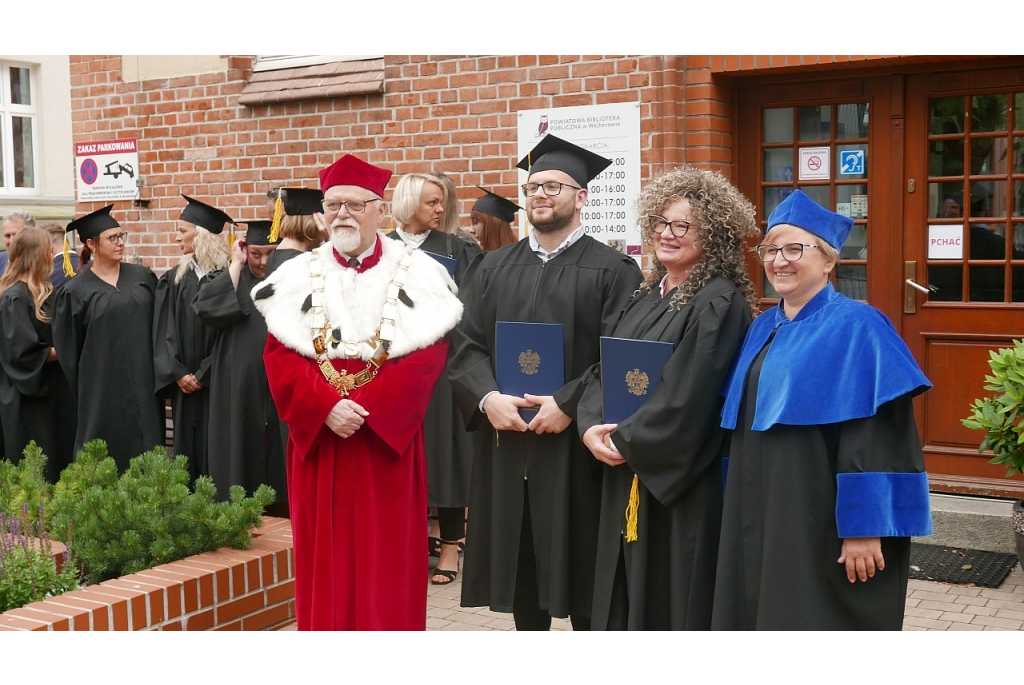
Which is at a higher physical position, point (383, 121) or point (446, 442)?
point (383, 121)

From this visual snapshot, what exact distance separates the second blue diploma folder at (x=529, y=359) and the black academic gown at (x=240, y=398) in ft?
9.06

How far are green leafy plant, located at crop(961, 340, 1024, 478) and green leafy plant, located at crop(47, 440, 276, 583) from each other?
394cm

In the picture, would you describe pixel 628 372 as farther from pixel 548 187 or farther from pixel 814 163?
pixel 814 163

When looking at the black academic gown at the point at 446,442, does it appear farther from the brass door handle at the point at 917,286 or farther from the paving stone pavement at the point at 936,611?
the brass door handle at the point at 917,286

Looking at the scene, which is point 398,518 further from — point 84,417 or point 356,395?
point 84,417

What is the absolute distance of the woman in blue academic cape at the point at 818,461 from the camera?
381cm

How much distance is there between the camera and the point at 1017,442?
20.4 ft

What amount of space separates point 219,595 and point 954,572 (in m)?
4.18

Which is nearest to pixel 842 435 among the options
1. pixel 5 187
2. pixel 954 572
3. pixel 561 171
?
pixel 561 171

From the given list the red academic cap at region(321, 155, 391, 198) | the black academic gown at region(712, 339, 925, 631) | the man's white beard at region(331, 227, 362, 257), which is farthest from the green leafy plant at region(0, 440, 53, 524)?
the black academic gown at region(712, 339, 925, 631)

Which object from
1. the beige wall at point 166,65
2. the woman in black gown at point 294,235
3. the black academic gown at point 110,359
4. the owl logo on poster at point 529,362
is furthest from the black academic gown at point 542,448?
the beige wall at point 166,65

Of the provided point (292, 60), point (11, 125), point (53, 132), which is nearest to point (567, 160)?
point (292, 60)

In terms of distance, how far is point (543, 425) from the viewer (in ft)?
15.8

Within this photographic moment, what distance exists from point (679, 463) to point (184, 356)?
4.60 m
